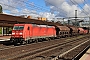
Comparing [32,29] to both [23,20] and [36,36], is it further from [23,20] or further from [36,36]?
[23,20]

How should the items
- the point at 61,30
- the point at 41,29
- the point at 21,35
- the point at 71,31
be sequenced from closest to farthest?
the point at 21,35, the point at 41,29, the point at 61,30, the point at 71,31

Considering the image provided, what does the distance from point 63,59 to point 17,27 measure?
14082 mm

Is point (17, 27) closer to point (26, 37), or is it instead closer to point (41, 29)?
point (26, 37)

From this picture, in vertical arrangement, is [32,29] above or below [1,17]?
below

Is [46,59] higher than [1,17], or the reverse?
[1,17]

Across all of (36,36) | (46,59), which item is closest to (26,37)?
(36,36)

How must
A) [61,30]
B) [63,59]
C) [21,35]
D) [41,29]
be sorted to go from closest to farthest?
[63,59] < [21,35] < [41,29] < [61,30]

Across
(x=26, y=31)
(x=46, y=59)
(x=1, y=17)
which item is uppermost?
(x=1, y=17)

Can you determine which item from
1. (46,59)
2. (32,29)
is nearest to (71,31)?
(32,29)

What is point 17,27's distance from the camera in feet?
83.4

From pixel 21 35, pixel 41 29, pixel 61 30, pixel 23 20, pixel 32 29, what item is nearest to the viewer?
pixel 21 35

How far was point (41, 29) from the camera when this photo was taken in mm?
30922

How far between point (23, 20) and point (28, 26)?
43.9 feet

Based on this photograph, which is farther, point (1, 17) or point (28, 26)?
point (1, 17)
